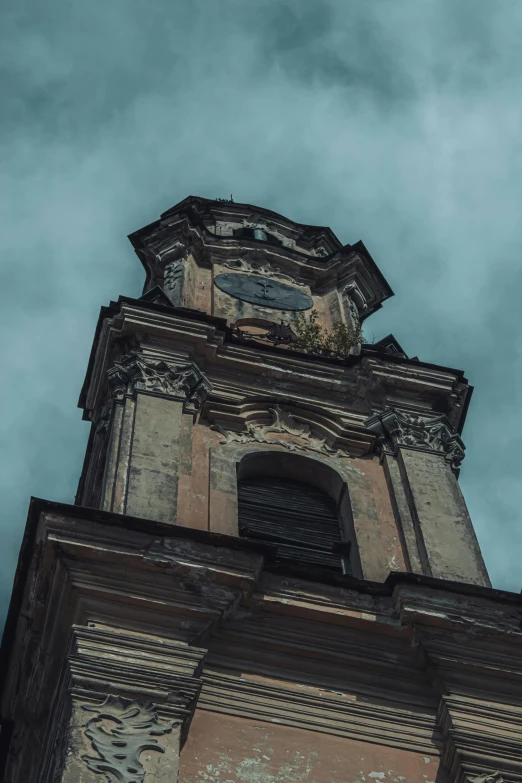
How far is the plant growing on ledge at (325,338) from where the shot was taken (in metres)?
20.1

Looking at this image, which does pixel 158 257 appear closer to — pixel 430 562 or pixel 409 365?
pixel 409 365

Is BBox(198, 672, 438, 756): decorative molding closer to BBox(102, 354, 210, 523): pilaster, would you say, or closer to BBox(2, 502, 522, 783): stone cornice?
BBox(2, 502, 522, 783): stone cornice

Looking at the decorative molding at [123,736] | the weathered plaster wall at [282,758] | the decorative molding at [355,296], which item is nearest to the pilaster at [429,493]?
the weathered plaster wall at [282,758]

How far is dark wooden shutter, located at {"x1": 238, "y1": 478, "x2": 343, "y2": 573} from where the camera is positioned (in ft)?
49.7

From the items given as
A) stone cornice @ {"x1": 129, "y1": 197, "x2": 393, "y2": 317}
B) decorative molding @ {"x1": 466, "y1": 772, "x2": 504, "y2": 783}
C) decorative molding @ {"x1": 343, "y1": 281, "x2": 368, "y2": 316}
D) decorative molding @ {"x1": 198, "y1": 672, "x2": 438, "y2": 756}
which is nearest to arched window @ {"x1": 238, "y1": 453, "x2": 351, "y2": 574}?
decorative molding @ {"x1": 198, "y1": 672, "x2": 438, "y2": 756}

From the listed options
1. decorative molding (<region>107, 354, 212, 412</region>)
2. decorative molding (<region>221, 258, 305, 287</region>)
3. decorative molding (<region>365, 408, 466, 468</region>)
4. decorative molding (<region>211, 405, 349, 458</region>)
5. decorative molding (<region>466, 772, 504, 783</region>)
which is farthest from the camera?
decorative molding (<region>221, 258, 305, 287</region>)

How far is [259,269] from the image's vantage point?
23.6 meters

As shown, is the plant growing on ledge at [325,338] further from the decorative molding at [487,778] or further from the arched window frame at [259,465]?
the decorative molding at [487,778]

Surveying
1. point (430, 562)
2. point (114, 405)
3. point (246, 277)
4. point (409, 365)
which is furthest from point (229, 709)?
point (246, 277)

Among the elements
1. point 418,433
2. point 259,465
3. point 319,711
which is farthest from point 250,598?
point 418,433

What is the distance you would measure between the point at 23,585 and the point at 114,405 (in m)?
4.19

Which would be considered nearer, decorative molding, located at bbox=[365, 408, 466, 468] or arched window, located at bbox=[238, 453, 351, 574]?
arched window, located at bbox=[238, 453, 351, 574]

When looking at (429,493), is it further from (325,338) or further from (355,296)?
(355,296)

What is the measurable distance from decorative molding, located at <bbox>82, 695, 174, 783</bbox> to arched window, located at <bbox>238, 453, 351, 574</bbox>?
4230 mm
